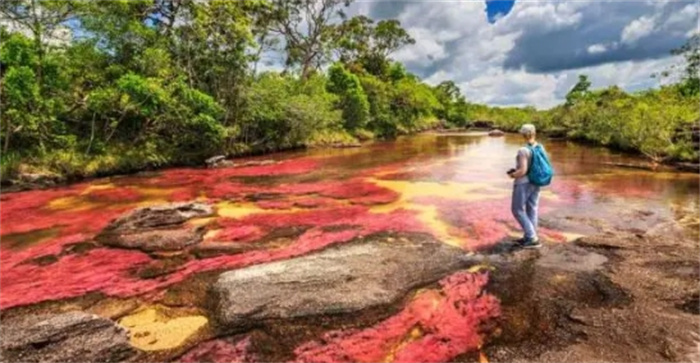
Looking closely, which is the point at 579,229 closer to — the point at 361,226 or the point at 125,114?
the point at 361,226

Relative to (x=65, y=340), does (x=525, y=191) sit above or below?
above

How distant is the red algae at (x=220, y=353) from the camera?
4832 mm

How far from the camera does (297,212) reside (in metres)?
12.4

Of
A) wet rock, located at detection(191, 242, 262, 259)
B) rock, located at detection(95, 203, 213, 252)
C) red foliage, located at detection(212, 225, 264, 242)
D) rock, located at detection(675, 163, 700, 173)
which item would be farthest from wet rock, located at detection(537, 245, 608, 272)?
rock, located at detection(675, 163, 700, 173)

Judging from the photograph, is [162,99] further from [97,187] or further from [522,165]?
[522,165]

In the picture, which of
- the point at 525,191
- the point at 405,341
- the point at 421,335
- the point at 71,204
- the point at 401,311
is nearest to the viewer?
the point at 405,341

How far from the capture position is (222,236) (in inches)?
395

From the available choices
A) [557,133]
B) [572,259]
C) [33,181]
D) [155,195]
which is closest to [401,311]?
[572,259]

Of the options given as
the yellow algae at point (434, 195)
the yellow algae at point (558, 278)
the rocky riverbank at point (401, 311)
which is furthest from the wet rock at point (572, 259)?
the yellow algae at point (434, 195)

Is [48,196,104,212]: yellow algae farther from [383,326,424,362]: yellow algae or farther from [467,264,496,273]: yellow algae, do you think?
[383,326,424,362]: yellow algae

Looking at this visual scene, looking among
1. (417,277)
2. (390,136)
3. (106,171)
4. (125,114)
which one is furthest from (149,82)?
(390,136)

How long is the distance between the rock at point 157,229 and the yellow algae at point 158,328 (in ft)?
10.4

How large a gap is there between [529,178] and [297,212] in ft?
20.9

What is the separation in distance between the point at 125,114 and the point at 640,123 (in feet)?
92.7
